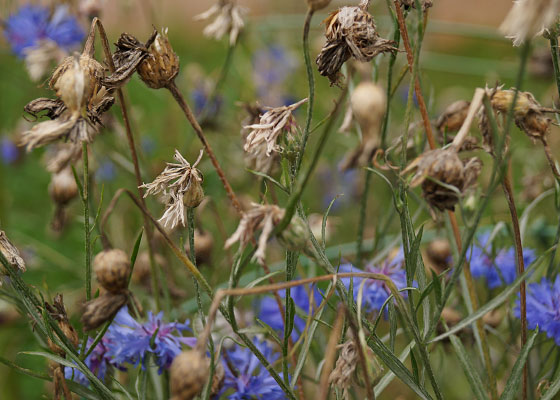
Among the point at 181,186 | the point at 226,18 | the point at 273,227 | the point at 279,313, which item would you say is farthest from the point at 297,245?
the point at 226,18

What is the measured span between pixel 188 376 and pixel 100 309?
0.18 m

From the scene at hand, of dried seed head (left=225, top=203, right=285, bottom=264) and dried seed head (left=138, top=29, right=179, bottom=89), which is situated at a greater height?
dried seed head (left=138, top=29, right=179, bottom=89)

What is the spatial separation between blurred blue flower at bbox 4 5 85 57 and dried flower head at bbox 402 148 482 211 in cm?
73

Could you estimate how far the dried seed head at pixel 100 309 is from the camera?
0.54 metres

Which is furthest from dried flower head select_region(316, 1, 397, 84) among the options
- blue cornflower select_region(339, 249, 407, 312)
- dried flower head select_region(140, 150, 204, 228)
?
blue cornflower select_region(339, 249, 407, 312)

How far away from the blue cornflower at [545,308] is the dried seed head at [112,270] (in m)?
0.35

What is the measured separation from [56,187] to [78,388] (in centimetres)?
35

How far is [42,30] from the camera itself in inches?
41.8

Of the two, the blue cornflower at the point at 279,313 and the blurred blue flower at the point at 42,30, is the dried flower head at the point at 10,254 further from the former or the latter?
the blurred blue flower at the point at 42,30

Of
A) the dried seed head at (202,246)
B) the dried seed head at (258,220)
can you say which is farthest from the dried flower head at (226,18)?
the dried seed head at (258,220)

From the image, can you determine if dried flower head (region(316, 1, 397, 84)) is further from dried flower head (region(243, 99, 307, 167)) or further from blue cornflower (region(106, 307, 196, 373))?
blue cornflower (region(106, 307, 196, 373))

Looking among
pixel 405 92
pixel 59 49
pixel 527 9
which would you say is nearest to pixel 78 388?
pixel 527 9

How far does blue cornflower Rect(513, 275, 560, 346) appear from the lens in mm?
621

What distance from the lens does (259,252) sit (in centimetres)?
40
